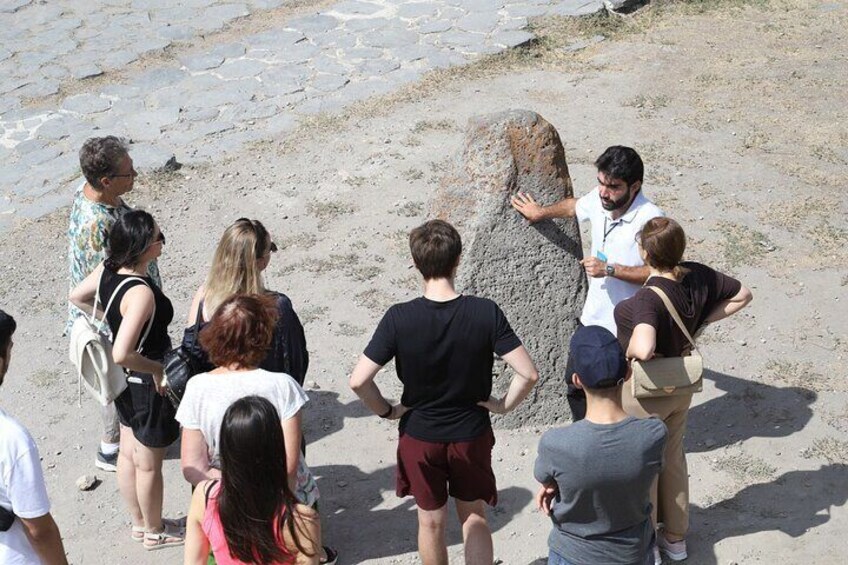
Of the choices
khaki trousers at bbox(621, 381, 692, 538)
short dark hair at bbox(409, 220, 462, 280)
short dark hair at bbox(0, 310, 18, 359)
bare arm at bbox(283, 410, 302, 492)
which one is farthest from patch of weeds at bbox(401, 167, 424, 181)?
short dark hair at bbox(0, 310, 18, 359)

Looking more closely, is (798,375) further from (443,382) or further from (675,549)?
(443,382)

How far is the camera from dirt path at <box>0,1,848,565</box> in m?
5.66

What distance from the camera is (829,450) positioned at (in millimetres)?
5891

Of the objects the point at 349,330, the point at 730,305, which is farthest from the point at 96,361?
the point at 730,305

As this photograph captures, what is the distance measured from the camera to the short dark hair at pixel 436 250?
4.43 metres

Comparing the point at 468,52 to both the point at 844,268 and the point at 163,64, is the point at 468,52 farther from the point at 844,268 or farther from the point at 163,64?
the point at 844,268

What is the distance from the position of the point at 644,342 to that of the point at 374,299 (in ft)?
10.5

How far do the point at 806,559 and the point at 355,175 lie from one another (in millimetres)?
5295

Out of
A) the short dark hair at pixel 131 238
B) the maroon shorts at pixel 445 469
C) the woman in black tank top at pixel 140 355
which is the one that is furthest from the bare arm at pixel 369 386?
the short dark hair at pixel 131 238

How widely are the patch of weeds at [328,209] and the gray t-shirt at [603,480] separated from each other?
4946 mm

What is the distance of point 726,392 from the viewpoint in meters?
6.54

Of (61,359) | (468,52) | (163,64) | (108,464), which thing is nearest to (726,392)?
(108,464)

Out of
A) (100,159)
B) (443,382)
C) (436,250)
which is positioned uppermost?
(100,159)

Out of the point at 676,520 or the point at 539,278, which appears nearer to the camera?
the point at 676,520
